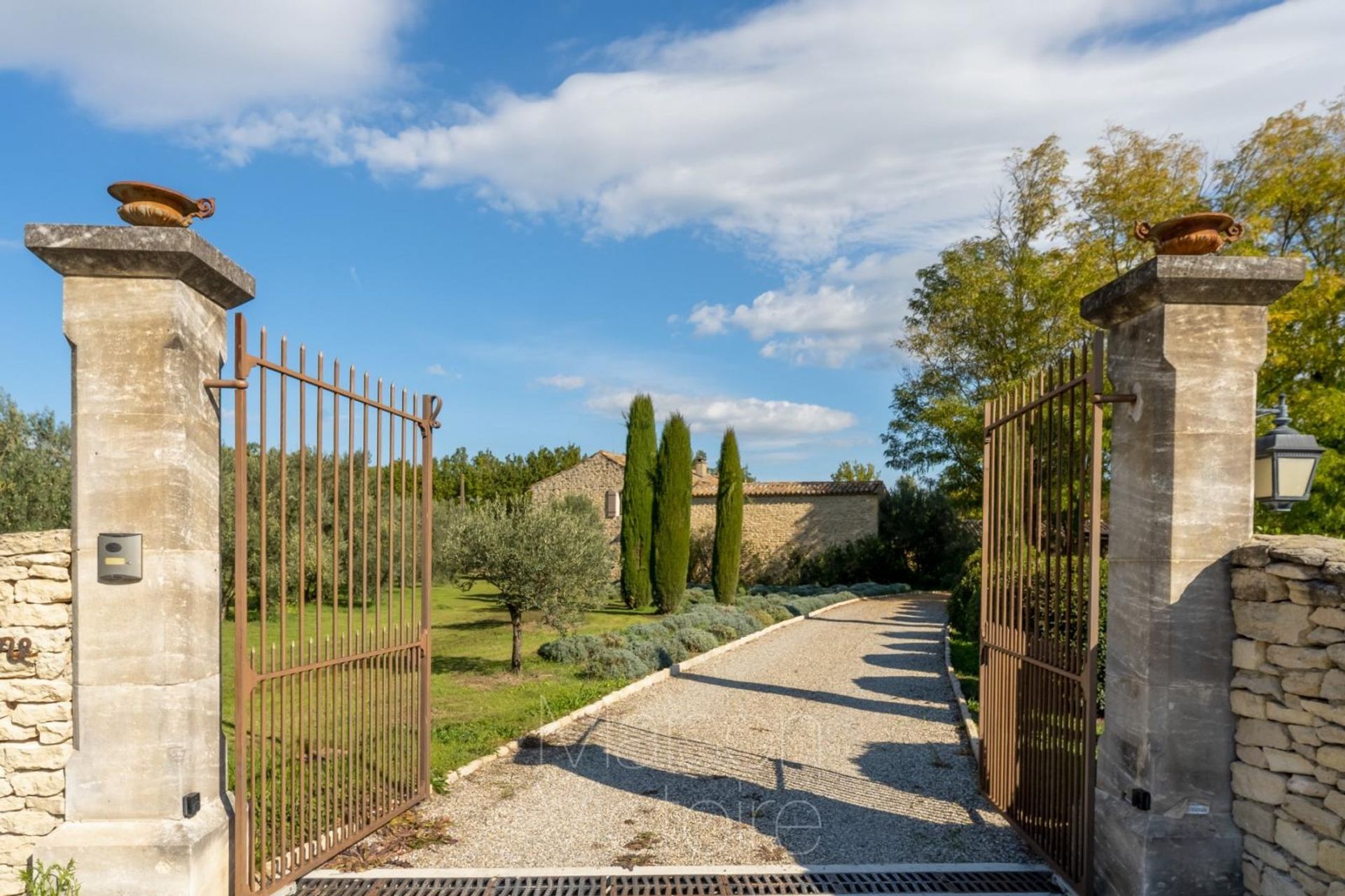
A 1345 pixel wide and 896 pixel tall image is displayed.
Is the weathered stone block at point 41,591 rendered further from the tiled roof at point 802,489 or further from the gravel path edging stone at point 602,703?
the tiled roof at point 802,489

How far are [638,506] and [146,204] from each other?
2005cm

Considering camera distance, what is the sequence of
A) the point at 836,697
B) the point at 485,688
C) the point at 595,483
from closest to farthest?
the point at 836,697, the point at 485,688, the point at 595,483

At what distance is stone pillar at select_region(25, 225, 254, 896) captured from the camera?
358cm

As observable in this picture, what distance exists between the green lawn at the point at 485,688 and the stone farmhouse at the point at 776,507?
12.3 m

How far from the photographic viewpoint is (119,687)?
3.62m

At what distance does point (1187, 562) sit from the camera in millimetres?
3766

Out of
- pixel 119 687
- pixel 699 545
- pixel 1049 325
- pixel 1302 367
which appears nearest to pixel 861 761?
pixel 119 687

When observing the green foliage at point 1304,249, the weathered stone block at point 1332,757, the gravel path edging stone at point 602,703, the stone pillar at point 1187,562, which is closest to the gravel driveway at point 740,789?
the gravel path edging stone at point 602,703

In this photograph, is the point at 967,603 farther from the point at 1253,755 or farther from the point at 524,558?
the point at 1253,755

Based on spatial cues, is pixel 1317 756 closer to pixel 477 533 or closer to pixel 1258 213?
pixel 477 533

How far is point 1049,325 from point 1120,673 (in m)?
13.2

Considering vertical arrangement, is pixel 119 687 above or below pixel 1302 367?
below

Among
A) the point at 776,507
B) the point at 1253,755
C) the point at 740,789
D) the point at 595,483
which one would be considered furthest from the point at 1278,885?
the point at 595,483

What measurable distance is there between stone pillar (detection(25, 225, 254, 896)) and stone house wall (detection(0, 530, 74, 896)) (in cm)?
8
